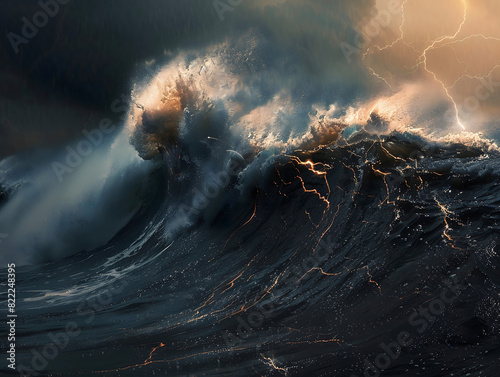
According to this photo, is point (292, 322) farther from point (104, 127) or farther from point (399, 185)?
Answer: point (104, 127)

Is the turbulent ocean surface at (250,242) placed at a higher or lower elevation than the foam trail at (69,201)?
lower

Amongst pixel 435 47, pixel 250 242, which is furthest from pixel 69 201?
pixel 435 47

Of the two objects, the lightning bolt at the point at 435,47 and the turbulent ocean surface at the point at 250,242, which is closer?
the turbulent ocean surface at the point at 250,242

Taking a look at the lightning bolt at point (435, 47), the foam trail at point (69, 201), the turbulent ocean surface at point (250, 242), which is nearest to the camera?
the turbulent ocean surface at point (250, 242)

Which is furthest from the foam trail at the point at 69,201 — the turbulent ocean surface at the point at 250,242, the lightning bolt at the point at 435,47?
the lightning bolt at the point at 435,47

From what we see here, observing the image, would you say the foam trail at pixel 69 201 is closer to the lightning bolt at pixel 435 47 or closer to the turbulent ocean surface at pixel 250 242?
the turbulent ocean surface at pixel 250 242

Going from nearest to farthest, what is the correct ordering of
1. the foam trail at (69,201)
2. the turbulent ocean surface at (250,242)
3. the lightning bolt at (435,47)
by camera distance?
1. the turbulent ocean surface at (250,242)
2. the lightning bolt at (435,47)
3. the foam trail at (69,201)

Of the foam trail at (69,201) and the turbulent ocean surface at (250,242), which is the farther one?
the foam trail at (69,201)

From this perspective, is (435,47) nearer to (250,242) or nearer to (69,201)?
(250,242)
